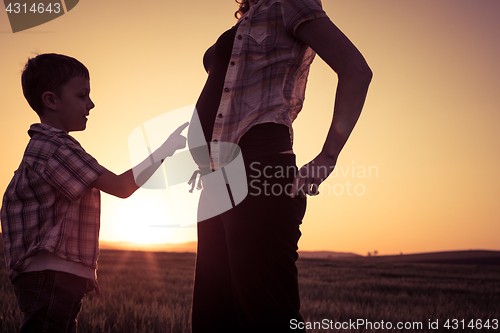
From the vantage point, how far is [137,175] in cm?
176

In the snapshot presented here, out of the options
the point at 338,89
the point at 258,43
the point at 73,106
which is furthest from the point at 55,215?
the point at 338,89

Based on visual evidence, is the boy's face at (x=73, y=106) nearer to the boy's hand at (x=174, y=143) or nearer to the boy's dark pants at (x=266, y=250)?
the boy's hand at (x=174, y=143)

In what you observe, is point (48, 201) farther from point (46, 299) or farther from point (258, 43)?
point (258, 43)

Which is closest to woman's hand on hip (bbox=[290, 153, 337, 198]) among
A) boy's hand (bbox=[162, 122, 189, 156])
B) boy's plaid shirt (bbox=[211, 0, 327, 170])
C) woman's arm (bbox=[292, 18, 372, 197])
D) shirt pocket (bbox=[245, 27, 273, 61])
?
woman's arm (bbox=[292, 18, 372, 197])

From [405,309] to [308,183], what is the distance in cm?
475

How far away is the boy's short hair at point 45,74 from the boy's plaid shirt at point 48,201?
204 mm

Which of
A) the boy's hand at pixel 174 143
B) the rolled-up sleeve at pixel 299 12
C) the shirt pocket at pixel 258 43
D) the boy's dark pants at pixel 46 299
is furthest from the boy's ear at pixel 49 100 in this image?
the rolled-up sleeve at pixel 299 12

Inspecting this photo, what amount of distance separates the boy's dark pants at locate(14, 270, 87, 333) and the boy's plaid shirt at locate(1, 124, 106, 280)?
2.9 inches

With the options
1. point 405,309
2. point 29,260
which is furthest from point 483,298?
point 29,260

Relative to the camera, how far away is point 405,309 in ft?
17.2

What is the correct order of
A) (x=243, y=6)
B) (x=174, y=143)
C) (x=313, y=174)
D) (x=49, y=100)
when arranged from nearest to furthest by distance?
(x=313, y=174)
(x=174, y=143)
(x=49, y=100)
(x=243, y=6)

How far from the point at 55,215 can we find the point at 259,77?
113 cm

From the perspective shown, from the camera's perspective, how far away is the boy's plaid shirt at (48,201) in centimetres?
171

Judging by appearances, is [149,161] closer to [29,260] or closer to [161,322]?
[29,260]
